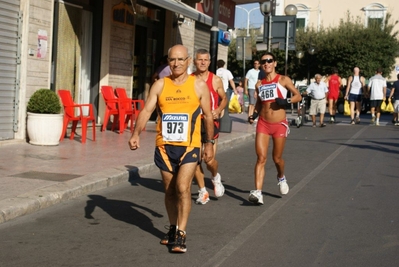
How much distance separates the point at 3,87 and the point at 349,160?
6.51m

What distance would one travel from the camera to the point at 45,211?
26.1 ft

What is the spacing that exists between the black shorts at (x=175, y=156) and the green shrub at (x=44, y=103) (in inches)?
274

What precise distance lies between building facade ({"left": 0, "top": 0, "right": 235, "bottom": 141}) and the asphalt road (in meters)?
3.80

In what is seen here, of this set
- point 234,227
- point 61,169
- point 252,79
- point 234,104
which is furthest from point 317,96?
point 234,227

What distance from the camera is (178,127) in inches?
250

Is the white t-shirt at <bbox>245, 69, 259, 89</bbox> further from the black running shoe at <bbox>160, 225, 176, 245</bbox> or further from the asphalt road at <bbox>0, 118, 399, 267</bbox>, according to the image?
the black running shoe at <bbox>160, 225, 176, 245</bbox>

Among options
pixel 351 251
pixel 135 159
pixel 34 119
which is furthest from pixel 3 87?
pixel 351 251

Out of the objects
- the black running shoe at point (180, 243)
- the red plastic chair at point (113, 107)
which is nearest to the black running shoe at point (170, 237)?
the black running shoe at point (180, 243)

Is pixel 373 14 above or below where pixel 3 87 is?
above

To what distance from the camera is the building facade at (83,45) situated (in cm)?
1350

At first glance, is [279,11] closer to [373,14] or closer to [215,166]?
[373,14]

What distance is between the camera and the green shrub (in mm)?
13008

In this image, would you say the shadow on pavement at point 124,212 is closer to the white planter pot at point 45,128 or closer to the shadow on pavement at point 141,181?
the shadow on pavement at point 141,181

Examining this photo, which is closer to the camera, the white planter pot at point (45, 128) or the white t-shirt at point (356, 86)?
the white planter pot at point (45, 128)
